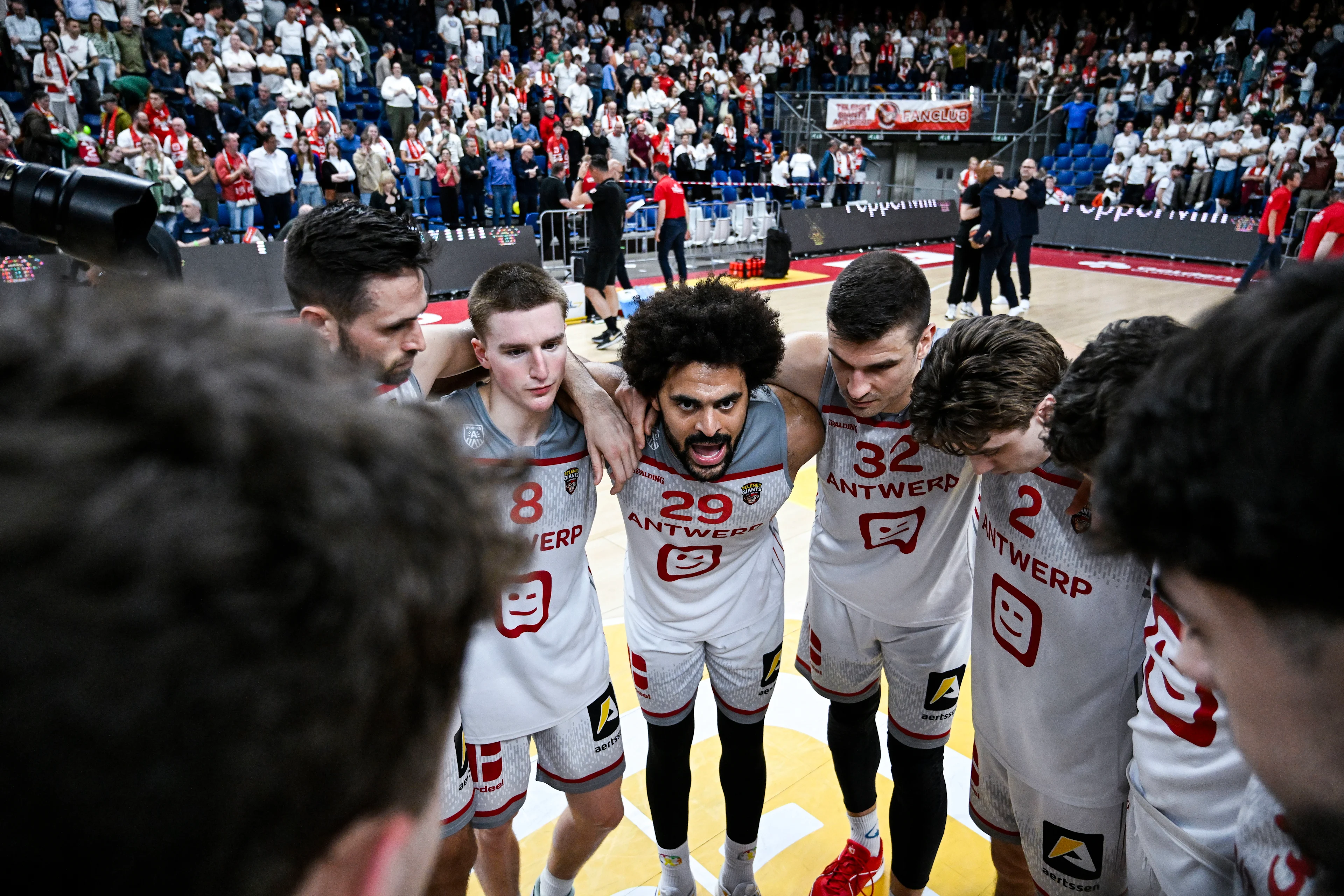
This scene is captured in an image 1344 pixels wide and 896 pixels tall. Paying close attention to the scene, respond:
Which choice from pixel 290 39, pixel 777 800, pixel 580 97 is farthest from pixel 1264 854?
pixel 580 97

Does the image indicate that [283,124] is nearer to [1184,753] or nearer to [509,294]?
[509,294]

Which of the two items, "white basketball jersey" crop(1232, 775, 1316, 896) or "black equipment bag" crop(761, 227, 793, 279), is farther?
"black equipment bag" crop(761, 227, 793, 279)

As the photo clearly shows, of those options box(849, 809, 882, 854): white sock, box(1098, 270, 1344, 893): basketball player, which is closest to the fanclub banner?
box(849, 809, 882, 854): white sock

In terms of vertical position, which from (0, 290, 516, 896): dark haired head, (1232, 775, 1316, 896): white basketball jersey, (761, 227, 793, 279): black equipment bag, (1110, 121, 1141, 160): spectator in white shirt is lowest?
(761, 227, 793, 279): black equipment bag

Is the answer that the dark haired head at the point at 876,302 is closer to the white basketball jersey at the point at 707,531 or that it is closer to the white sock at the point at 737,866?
the white basketball jersey at the point at 707,531

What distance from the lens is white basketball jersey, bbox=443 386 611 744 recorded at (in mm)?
2439

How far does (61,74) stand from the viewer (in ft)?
36.7

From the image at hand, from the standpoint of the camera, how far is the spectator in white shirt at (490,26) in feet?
58.2

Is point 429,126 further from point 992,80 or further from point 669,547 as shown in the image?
point 992,80

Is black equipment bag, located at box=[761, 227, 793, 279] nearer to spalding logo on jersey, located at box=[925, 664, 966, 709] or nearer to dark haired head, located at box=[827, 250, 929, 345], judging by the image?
dark haired head, located at box=[827, 250, 929, 345]

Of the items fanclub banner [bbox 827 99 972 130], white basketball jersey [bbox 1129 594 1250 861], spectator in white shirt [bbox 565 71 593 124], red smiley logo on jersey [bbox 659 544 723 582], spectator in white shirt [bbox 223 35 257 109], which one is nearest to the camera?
white basketball jersey [bbox 1129 594 1250 861]

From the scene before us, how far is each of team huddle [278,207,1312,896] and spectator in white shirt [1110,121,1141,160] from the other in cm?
2043

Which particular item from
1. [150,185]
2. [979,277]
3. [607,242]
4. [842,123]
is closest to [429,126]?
[607,242]

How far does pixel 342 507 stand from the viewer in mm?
544
